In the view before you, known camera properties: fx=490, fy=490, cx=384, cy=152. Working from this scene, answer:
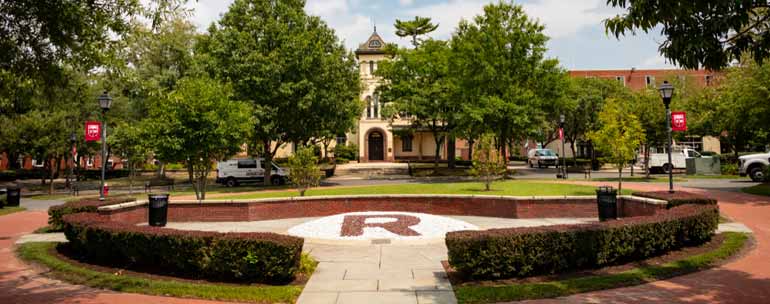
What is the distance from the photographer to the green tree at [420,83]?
120 feet

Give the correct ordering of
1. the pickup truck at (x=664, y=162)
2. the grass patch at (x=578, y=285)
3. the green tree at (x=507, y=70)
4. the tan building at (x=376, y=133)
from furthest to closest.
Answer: the tan building at (x=376, y=133), the pickup truck at (x=664, y=162), the green tree at (x=507, y=70), the grass patch at (x=578, y=285)

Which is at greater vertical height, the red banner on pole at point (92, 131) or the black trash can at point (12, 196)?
the red banner on pole at point (92, 131)

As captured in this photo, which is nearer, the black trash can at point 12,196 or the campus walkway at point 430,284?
the campus walkway at point 430,284

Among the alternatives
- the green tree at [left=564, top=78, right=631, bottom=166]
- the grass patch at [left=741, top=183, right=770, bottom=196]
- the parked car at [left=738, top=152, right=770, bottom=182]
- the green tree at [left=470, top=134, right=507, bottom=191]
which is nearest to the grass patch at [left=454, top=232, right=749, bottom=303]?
the green tree at [left=470, top=134, right=507, bottom=191]

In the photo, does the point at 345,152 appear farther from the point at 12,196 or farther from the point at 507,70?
the point at 12,196

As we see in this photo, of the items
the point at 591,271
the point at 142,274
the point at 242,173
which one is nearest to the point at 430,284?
the point at 591,271

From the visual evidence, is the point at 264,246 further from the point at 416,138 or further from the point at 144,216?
the point at 416,138

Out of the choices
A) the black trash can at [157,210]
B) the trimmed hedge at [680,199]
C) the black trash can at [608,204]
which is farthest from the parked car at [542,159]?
the black trash can at [157,210]

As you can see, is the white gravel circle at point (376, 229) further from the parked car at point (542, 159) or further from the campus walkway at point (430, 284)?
the parked car at point (542, 159)

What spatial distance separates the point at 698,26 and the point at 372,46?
49879 mm

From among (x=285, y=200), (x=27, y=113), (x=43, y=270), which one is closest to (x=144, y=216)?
(x=285, y=200)

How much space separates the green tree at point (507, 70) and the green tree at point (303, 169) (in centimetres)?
1279

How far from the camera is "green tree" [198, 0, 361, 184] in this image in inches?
1057

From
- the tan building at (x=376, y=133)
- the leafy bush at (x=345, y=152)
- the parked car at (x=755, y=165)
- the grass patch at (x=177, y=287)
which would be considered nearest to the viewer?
the grass patch at (x=177, y=287)
